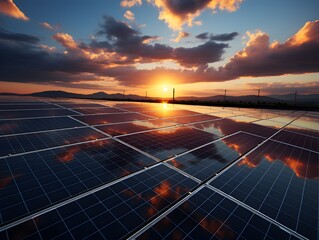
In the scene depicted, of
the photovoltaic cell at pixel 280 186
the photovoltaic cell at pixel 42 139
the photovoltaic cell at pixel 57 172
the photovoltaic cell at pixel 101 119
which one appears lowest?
the photovoltaic cell at pixel 280 186

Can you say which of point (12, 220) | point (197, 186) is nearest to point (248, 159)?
point (197, 186)

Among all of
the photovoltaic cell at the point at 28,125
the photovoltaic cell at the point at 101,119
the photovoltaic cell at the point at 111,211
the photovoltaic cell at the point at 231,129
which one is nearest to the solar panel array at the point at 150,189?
the photovoltaic cell at the point at 111,211

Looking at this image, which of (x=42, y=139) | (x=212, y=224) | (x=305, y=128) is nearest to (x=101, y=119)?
(x=42, y=139)

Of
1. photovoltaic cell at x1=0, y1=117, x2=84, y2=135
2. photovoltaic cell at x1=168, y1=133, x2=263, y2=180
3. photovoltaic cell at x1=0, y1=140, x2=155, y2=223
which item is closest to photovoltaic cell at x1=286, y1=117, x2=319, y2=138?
photovoltaic cell at x1=168, y1=133, x2=263, y2=180

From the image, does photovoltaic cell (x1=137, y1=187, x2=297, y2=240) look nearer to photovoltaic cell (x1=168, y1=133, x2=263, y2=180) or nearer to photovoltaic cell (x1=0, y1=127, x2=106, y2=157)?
photovoltaic cell (x1=168, y1=133, x2=263, y2=180)

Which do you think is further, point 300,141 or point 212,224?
point 300,141

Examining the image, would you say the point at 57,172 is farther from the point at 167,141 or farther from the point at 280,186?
the point at 280,186

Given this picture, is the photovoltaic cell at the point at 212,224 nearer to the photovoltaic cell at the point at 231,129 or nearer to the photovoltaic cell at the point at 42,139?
the photovoltaic cell at the point at 42,139
